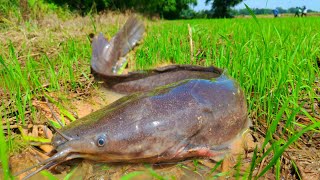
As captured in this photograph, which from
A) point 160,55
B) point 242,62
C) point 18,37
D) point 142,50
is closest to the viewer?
point 242,62

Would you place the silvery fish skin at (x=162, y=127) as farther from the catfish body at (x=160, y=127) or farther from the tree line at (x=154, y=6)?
the tree line at (x=154, y=6)

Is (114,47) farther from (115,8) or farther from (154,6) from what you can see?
(154,6)

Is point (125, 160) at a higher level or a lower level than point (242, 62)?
lower

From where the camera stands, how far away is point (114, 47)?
12.5 feet

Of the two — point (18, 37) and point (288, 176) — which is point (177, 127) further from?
point (18, 37)

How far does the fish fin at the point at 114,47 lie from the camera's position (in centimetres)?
330

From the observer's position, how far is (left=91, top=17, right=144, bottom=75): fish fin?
3.30 metres

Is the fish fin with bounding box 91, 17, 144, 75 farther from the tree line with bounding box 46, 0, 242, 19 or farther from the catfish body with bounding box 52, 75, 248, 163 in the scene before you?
the tree line with bounding box 46, 0, 242, 19

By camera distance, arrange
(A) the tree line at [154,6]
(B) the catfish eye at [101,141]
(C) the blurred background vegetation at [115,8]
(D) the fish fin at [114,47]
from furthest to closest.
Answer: (A) the tree line at [154,6]
(C) the blurred background vegetation at [115,8]
(D) the fish fin at [114,47]
(B) the catfish eye at [101,141]

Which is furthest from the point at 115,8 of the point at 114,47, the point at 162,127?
the point at 162,127

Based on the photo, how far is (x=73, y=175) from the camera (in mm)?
1577

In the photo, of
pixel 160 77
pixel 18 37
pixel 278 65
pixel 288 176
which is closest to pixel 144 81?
pixel 160 77

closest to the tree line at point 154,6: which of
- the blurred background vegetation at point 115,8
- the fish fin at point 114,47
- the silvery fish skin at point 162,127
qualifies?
the blurred background vegetation at point 115,8

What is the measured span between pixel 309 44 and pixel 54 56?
2.70 meters
